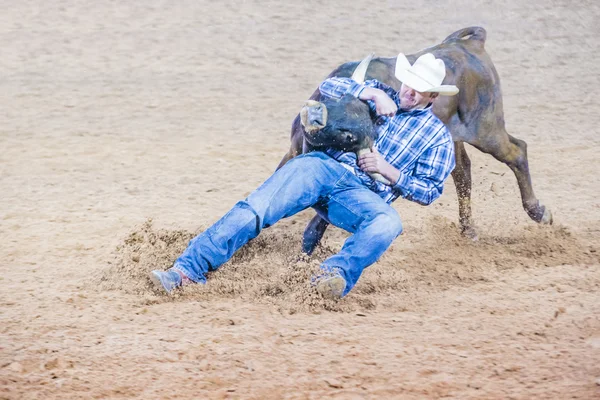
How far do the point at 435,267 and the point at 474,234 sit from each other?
83 cm

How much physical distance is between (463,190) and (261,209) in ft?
8.17

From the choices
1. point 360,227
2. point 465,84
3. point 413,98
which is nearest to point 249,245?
point 360,227

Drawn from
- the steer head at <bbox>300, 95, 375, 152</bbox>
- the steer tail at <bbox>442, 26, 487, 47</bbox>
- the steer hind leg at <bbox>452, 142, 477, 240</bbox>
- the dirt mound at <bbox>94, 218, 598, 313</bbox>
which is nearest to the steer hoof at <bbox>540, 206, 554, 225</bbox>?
the dirt mound at <bbox>94, 218, 598, 313</bbox>

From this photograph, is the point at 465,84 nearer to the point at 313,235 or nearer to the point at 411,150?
the point at 411,150

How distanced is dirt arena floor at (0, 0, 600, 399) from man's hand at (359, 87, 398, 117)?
102 centimetres

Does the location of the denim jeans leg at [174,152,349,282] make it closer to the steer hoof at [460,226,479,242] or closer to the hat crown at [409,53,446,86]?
the hat crown at [409,53,446,86]

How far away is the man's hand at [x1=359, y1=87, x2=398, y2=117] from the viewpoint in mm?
5121

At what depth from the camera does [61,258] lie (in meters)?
5.96

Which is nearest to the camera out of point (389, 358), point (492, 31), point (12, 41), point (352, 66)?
point (389, 358)

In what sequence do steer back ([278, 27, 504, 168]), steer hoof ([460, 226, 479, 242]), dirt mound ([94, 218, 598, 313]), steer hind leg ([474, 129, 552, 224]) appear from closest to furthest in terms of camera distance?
1. dirt mound ([94, 218, 598, 313])
2. steer back ([278, 27, 504, 168])
3. steer hoof ([460, 226, 479, 242])
4. steer hind leg ([474, 129, 552, 224])

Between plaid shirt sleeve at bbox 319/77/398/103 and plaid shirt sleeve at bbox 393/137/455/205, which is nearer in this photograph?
plaid shirt sleeve at bbox 393/137/455/205

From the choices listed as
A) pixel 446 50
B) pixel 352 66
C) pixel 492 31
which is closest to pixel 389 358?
pixel 352 66

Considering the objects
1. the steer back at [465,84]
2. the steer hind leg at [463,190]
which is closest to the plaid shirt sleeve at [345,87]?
the steer back at [465,84]

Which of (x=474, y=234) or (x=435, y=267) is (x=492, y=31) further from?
(x=435, y=267)
